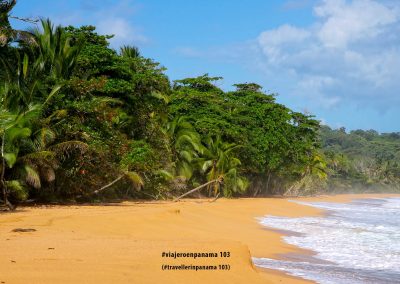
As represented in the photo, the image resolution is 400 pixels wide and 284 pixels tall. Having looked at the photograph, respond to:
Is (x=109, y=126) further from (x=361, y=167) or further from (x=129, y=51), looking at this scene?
(x=361, y=167)

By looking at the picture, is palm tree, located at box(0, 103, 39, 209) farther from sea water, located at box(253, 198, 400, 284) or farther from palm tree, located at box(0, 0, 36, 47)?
sea water, located at box(253, 198, 400, 284)

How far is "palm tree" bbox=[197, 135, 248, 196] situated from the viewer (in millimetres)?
26734

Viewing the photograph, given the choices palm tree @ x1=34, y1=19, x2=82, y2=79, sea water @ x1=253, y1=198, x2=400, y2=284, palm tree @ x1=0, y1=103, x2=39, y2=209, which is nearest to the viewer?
sea water @ x1=253, y1=198, x2=400, y2=284

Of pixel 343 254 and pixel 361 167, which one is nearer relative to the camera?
pixel 343 254

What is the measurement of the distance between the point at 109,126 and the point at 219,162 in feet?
35.8

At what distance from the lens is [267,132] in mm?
33031

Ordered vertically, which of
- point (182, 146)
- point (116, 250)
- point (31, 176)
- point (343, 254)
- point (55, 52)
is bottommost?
point (343, 254)

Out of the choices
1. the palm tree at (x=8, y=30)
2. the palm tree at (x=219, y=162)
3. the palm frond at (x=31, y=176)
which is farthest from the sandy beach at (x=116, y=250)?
the palm tree at (x=219, y=162)

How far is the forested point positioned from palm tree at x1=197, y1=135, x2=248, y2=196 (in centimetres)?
6

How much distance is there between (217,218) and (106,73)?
785cm

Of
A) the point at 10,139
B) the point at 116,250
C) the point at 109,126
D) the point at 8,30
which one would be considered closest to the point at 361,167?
the point at 109,126

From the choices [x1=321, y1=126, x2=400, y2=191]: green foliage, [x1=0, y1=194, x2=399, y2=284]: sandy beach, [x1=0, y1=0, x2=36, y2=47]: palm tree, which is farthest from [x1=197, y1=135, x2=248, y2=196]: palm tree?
[x1=321, y1=126, x2=400, y2=191]: green foliage

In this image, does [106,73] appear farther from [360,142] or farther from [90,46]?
[360,142]

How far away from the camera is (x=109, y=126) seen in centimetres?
1678
